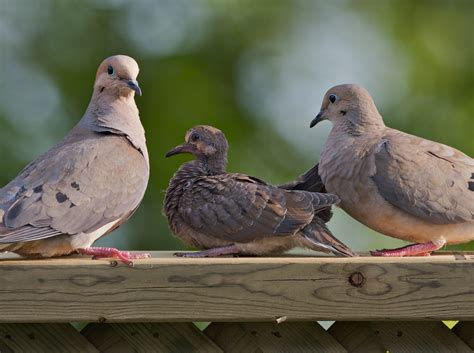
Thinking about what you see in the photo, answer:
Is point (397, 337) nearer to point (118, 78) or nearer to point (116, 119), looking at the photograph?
point (116, 119)

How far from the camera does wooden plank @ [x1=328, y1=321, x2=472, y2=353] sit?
11.0 ft

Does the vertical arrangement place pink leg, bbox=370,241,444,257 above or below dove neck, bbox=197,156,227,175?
below

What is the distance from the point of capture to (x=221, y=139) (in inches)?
174

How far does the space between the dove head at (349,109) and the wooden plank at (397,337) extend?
146 cm

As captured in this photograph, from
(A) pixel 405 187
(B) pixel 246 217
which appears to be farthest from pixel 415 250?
(B) pixel 246 217

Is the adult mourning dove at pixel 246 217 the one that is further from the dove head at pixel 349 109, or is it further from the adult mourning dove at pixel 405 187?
the dove head at pixel 349 109

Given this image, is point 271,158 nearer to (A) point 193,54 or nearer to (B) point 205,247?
(A) point 193,54

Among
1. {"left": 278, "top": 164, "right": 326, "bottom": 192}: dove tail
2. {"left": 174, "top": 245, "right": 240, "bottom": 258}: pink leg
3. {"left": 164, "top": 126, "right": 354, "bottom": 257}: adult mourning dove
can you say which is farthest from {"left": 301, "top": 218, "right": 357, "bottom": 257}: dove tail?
{"left": 278, "top": 164, "right": 326, "bottom": 192}: dove tail

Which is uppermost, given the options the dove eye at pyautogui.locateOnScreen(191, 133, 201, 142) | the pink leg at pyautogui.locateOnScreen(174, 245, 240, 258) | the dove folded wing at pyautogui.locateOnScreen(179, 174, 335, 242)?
the dove eye at pyautogui.locateOnScreen(191, 133, 201, 142)

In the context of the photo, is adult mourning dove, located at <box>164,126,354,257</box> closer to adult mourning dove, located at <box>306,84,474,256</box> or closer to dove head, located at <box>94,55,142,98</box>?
adult mourning dove, located at <box>306,84,474,256</box>

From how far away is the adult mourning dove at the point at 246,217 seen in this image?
381cm

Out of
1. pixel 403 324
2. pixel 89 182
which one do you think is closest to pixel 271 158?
pixel 89 182

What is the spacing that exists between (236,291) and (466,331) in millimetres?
901

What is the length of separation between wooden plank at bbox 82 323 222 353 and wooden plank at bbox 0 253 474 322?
13cm
